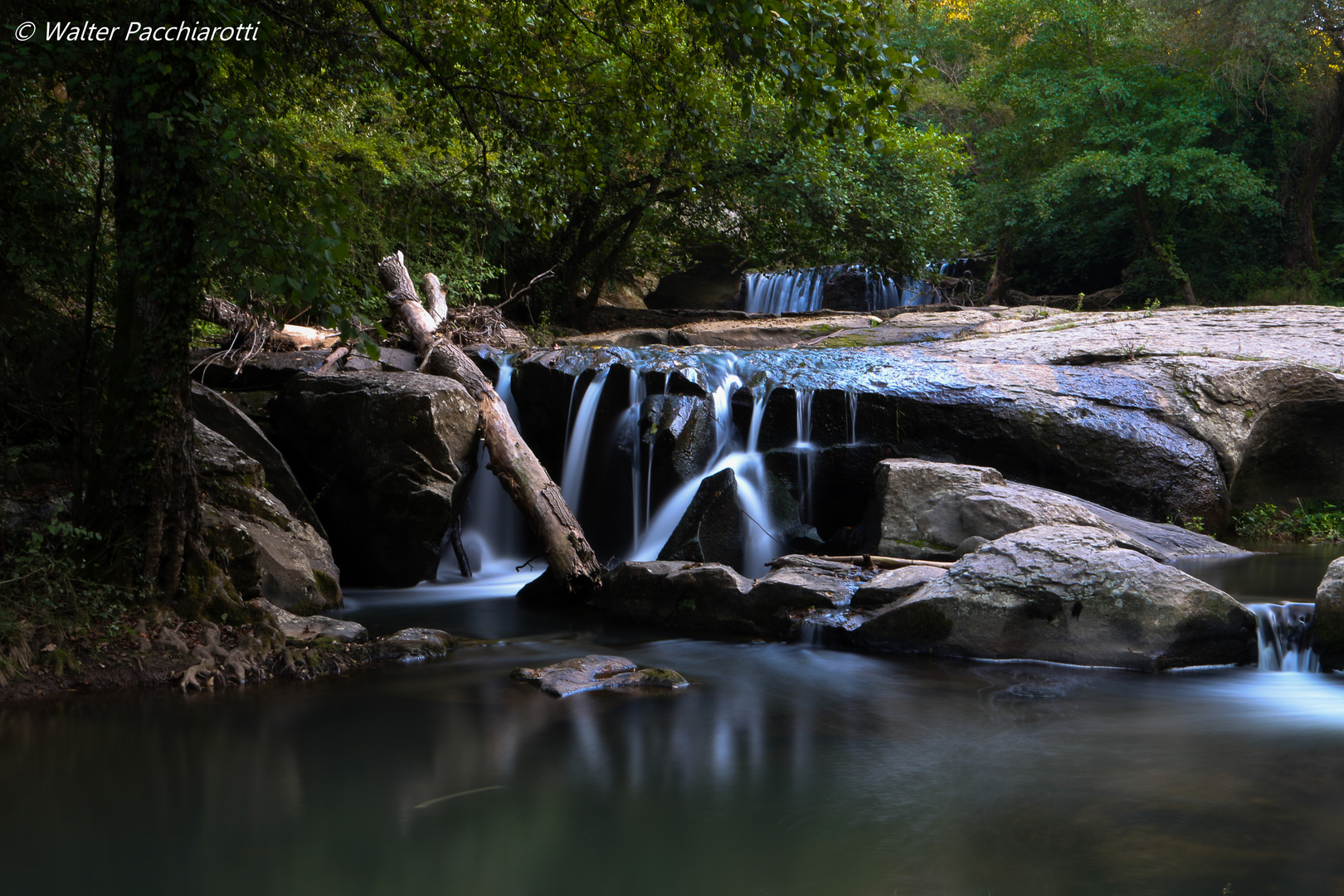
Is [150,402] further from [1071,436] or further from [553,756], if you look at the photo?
[1071,436]

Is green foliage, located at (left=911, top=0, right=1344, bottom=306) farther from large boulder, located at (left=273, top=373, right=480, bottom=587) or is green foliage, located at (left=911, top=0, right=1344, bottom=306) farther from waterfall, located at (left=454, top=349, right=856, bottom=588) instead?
large boulder, located at (left=273, top=373, right=480, bottom=587)

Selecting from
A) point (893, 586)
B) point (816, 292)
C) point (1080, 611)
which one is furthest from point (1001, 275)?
point (1080, 611)

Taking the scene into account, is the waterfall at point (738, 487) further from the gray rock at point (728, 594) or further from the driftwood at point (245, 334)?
the driftwood at point (245, 334)

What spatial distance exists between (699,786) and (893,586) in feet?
10.5

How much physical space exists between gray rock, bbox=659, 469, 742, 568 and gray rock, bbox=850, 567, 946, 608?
6.84ft

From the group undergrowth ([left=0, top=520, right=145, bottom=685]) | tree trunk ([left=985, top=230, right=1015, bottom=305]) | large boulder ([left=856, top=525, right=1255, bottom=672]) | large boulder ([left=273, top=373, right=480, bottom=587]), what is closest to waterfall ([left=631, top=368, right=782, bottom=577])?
large boulder ([left=273, top=373, right=480, bottom=587])

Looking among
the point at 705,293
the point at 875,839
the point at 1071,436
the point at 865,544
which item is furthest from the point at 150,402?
the point at 705,293

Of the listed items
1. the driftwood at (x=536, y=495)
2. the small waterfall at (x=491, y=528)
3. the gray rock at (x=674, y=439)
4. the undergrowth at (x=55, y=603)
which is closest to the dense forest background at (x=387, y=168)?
the undergrowth at (x=55, y=603)

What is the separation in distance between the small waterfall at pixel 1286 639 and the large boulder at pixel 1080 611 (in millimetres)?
101

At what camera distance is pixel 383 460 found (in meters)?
9.22

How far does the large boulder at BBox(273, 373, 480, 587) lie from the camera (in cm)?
916

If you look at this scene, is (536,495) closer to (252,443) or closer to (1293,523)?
(252,443)

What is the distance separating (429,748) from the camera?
4.72 m

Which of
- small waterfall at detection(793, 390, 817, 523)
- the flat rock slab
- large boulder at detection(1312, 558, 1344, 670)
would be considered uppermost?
small waterfall at detection(793, 390, 817, 523)
